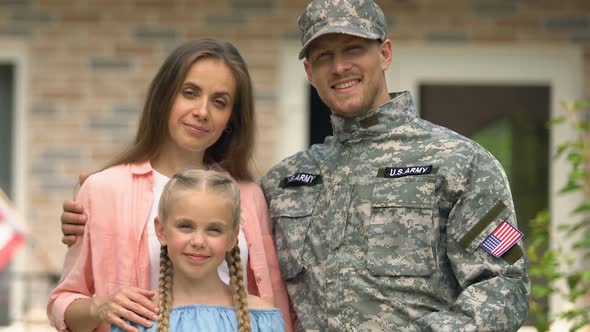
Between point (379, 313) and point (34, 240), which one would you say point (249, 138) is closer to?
point (379, 313)

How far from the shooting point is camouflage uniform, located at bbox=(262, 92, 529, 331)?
3.51 metres

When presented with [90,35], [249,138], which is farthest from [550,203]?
[249,138]

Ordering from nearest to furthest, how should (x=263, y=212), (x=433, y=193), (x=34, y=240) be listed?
(x=433, y=193) < (x=263, y=212) < (x=34, y=240)

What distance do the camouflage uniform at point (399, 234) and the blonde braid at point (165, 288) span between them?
43 centimetres

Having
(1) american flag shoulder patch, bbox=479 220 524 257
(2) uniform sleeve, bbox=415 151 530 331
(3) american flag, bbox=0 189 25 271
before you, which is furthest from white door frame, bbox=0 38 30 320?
(1) american flag shoulder patch, bbox=479 220 524 257

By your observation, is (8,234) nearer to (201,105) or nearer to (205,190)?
(201,105)

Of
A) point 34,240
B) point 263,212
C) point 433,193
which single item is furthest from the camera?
point 34,240

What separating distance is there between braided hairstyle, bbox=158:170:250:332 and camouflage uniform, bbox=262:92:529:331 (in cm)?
27

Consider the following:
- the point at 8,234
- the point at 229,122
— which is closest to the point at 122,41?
the point at 8,234

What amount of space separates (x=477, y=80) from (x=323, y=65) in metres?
4.49

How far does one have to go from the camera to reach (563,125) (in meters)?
8.03

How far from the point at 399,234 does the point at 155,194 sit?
2.65 ft

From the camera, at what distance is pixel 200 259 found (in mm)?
3549

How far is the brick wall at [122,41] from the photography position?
800 centimetres
